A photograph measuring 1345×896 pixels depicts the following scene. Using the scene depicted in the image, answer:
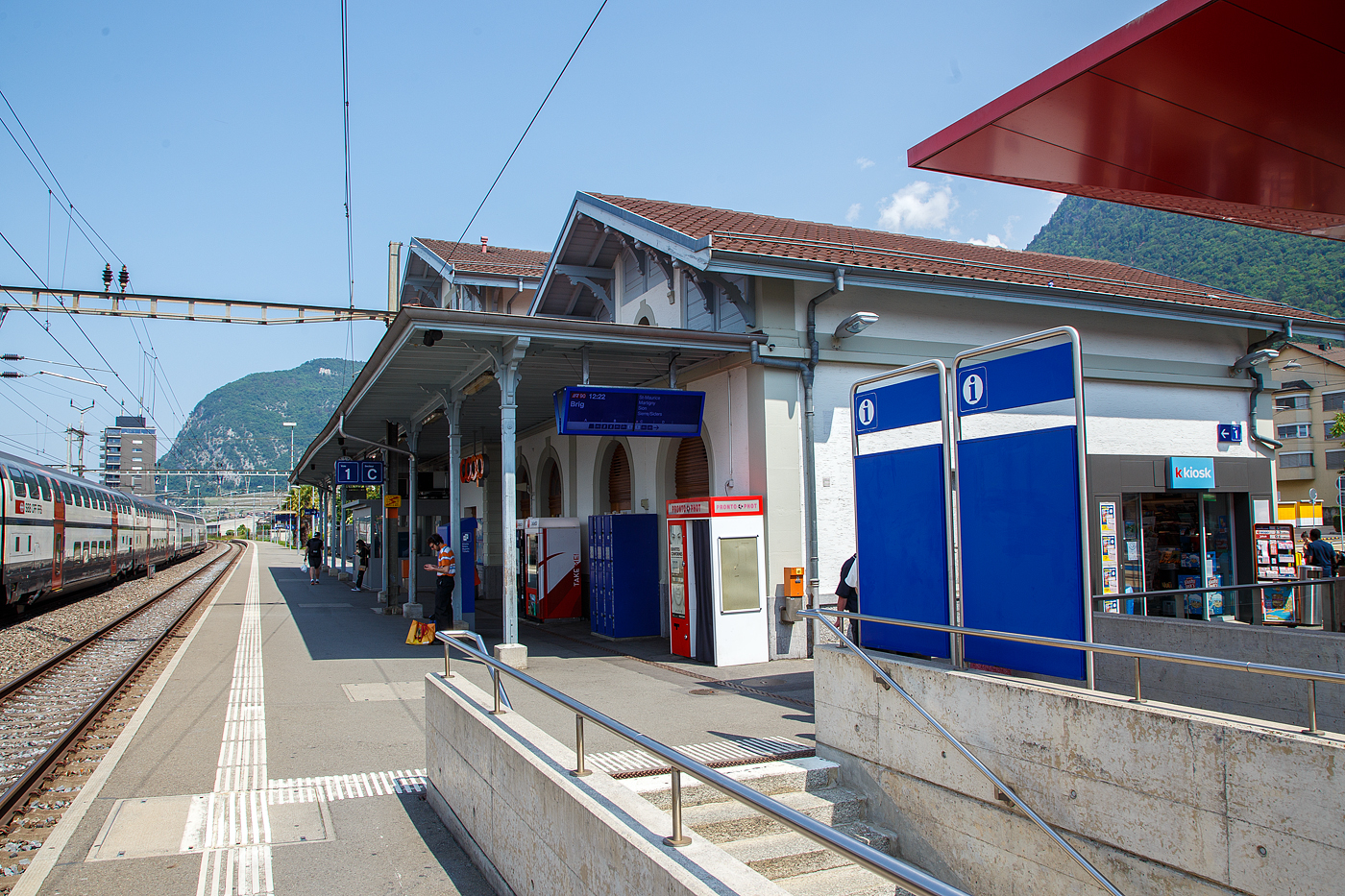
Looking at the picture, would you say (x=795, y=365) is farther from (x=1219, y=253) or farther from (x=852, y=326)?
(x=1219, y=253)

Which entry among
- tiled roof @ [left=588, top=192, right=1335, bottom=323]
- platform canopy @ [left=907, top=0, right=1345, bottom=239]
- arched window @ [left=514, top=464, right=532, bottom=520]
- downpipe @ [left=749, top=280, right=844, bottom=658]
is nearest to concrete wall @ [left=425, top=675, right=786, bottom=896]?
platform canopy @ [left=907, top=0, right=1345, bottom=239]

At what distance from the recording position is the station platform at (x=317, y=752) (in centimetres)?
526

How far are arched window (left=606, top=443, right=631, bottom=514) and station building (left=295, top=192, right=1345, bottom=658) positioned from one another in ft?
0.17

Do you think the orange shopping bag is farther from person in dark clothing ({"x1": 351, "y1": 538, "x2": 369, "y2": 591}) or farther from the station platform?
person in dark clothing ({"x1": 351, "y1": 538, "x2": 369, "y2": 591})

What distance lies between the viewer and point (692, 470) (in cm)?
1524

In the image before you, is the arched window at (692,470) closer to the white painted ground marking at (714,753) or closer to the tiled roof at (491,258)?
the white painted ground marking at (714,753)

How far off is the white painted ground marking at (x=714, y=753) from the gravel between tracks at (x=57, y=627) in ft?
31.3

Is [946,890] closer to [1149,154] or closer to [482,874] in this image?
[482,874]

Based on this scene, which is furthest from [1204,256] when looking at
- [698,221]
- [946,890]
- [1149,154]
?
[946,890]

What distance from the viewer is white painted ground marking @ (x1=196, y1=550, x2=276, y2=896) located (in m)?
5.09

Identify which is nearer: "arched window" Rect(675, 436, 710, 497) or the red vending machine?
"arched window" Rect(675, 436, 710, 497)

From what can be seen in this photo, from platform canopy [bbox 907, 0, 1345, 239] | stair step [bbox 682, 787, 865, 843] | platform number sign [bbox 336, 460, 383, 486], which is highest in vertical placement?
platform canopy [bbox 907, 0, 1345, 239]

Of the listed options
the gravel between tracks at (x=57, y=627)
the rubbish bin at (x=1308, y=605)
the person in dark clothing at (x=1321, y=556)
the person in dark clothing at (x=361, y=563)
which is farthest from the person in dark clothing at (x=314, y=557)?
the rubbish bin at (x=1308, y=605)

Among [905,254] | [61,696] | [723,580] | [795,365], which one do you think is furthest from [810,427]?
[61,696]
